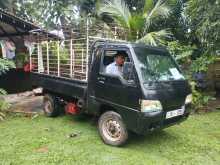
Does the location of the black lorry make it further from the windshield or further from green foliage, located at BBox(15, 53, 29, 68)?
green foliage, located at BBox(15, 53, 29, 68)

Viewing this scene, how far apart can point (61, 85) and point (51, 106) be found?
1077 mm

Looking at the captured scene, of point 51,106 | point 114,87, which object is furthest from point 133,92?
point 51,106

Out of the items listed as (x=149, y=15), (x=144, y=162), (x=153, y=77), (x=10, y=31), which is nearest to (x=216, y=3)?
(x=149, y=15)

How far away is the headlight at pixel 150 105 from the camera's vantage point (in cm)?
482

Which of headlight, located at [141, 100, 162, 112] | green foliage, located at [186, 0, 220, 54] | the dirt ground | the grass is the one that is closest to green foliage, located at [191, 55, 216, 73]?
green foliage, located at [186, 0, 220, 54]

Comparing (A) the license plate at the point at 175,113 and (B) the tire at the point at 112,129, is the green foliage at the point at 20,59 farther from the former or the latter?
(A) the license plate at the point at 175,113

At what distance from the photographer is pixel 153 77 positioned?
5262mm

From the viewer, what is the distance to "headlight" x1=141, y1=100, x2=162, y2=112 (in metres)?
4.82

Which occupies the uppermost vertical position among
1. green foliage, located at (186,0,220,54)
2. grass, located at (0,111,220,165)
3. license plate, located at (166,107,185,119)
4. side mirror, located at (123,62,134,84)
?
green foliage, located at (186,0,220,54)

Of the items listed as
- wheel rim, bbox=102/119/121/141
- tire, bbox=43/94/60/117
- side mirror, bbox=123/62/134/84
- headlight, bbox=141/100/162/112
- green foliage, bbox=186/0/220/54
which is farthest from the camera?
green foliage, bbox=186/0/220/54

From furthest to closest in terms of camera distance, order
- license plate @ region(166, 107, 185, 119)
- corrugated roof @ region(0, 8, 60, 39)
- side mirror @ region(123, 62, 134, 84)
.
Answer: corrugated roof @ region(0, 8, 60, 39) → license plate @ region(166, 107, 185, 119) → side mirror @ region(123, 62, 134, 84)

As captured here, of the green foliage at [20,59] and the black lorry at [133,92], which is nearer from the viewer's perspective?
the black lorry at [133,92]

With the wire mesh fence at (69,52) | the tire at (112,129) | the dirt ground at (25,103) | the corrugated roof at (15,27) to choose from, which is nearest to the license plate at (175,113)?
the tire at (112,129)

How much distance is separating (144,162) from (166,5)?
6.88 m
